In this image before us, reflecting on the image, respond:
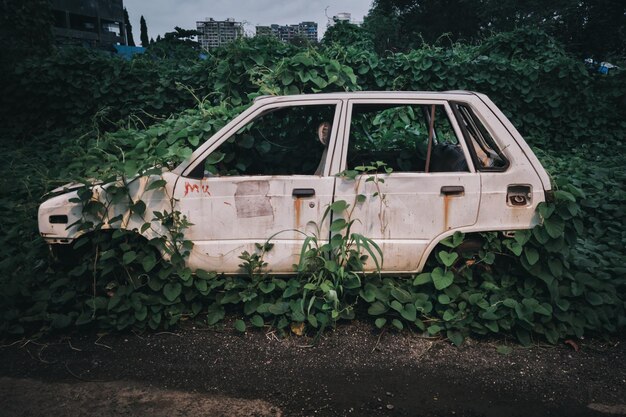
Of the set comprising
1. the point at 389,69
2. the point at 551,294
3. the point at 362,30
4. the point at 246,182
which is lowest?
the point at 551,294

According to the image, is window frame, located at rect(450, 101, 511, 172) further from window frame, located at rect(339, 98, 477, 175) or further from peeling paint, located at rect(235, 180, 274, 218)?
peeling paint, located at rect(235, 180, 274, 218)

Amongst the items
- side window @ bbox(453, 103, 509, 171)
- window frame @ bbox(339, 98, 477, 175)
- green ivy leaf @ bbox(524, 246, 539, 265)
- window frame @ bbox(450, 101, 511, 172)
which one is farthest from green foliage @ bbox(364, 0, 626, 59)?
green ivy leaf @ bbox(524, 246, 539, 265)

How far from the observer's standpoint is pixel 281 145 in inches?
168

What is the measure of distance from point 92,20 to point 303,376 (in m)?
52.5

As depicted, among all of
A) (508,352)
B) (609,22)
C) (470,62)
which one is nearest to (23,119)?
(470,62)

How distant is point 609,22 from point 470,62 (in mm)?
8189

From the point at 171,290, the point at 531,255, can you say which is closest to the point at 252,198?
the point at 171,290

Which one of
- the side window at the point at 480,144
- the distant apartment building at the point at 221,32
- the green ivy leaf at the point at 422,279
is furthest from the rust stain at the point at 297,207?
the distant apartment building at the point at 221,32

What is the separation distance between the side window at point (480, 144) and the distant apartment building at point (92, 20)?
139 feet

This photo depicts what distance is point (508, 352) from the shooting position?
3145 mm

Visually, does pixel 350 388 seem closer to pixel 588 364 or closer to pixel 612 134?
pixel 588 364

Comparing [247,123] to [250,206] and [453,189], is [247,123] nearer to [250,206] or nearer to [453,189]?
[250,206]

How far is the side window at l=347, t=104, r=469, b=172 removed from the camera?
3613mm

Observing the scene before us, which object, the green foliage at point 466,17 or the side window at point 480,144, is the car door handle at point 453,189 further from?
the green foliage at point 466,17
